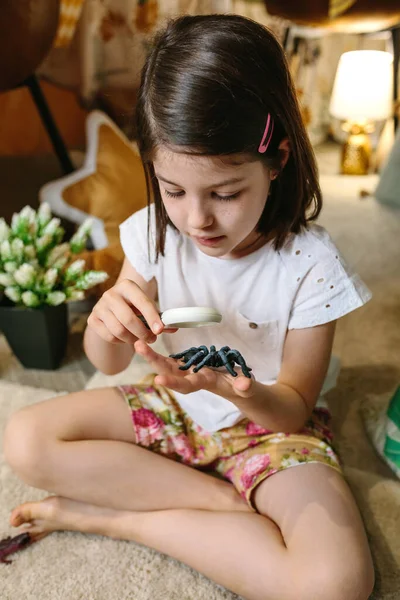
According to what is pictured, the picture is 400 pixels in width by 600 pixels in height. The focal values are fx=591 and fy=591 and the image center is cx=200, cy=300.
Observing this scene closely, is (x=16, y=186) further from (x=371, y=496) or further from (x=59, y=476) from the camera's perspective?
(x=371, y=496)

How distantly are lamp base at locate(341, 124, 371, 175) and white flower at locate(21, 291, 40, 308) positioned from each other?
163 cm

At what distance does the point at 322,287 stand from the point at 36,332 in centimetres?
66

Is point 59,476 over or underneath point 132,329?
underneath

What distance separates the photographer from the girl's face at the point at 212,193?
682 mm

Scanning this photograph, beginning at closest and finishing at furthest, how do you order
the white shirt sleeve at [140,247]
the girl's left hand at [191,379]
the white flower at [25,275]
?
the girl's left hand at [191,379], the white shirt sleeve at [140,247], the white flower at [25,275]

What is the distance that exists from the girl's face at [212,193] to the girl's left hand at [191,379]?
0.16 metres

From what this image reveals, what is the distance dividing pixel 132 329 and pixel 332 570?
0.38m

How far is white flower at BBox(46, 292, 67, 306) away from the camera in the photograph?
1.17m

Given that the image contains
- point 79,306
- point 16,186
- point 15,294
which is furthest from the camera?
point 16,186

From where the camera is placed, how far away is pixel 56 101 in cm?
196

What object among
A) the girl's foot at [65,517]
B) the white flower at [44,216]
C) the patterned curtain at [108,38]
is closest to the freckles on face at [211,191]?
the girl's foot at [65,517]

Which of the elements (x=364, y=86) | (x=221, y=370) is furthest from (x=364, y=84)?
(x=221, y=370)

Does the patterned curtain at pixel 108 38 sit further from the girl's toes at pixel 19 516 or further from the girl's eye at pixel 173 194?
the girl's toes at pixel 19 516

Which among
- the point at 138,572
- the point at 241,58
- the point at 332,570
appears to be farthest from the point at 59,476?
the point at 241,58
